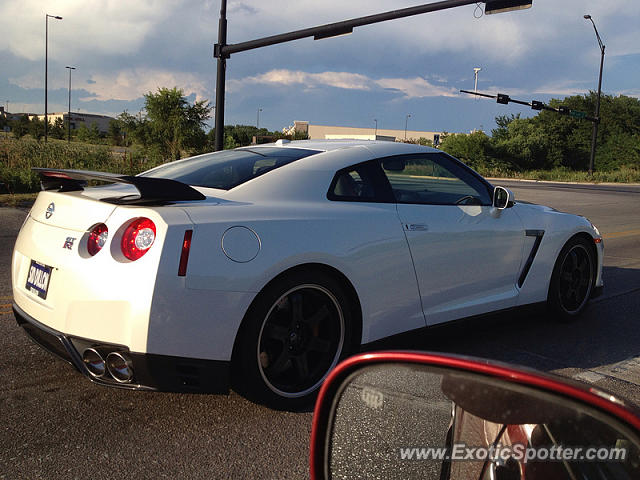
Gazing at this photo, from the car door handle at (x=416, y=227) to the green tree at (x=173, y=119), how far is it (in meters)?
24.2


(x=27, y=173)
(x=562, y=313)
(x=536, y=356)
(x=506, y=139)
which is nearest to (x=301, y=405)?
(x=536, y=356)

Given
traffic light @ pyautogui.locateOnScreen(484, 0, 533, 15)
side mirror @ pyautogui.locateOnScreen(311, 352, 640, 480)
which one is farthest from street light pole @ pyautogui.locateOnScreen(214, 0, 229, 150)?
side mirror @ pyautogui.locateOnScreen(311, 352, 640, 480)

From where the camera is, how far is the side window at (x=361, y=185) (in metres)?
3.75

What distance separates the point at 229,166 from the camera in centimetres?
396

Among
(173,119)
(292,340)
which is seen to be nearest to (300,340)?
(292,340)

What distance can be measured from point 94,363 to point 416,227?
2.04 meters

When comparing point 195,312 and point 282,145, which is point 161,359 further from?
point 282,145

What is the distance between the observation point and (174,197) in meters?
3.13

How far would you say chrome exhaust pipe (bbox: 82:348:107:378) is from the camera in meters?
2.93

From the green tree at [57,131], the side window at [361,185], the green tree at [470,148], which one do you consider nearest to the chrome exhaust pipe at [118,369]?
the side window at [361,185]

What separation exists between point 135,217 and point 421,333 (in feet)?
6.40

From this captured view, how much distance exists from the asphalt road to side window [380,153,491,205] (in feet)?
2.89

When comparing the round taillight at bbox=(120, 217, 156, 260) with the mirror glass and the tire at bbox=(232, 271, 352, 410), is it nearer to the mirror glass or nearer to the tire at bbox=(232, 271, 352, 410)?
the tire at bbox=(232, 271, 352, 410)

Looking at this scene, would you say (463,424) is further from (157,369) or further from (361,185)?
(361,185)
